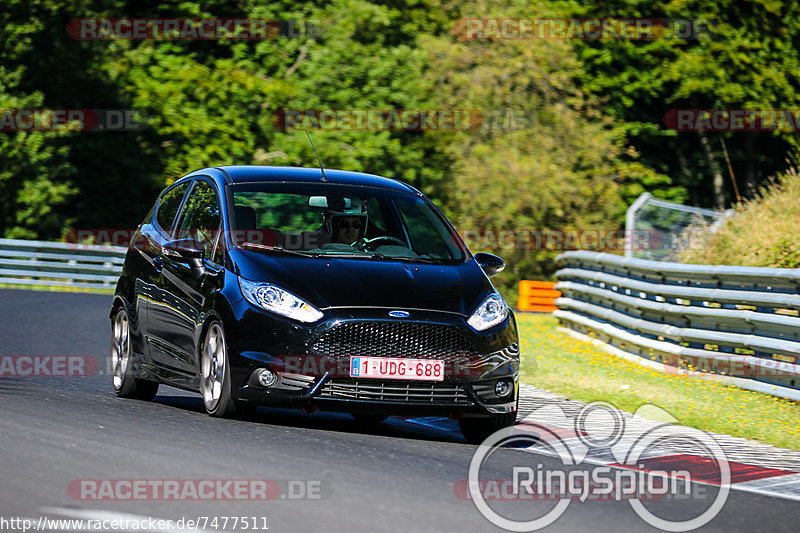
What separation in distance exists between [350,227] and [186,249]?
50.6 inches

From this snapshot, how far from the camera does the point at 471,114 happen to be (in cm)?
3809

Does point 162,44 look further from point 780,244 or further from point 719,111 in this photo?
point 780,244

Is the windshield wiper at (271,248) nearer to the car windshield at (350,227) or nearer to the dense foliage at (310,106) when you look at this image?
the car windshield at (350,227)

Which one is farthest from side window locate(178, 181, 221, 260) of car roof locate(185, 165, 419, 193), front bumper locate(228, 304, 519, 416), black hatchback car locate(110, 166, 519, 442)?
front bumper locate(228, 304, 519, 416)

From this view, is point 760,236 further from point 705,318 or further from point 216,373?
point 216,373

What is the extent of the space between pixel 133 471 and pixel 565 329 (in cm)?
1343

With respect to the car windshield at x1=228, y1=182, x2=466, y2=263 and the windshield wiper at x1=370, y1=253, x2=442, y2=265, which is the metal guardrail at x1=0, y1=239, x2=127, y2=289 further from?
the windshield wiper at x1=370, y1=253, x2=442, y2=265

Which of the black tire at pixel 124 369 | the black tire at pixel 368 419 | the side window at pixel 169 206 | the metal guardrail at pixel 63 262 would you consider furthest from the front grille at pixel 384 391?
the metal guardrail at pixel 63 262

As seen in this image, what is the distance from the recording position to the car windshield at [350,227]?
31.0ft

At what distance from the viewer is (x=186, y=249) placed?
936 centimetres

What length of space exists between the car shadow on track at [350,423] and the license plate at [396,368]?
686mm

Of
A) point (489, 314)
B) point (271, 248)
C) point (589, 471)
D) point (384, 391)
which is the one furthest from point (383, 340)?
point (589, 471)

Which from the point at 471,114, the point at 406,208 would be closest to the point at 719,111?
the point at 471,114

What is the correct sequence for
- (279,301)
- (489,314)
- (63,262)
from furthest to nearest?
(63,262) < (489,314) < (279,301)
